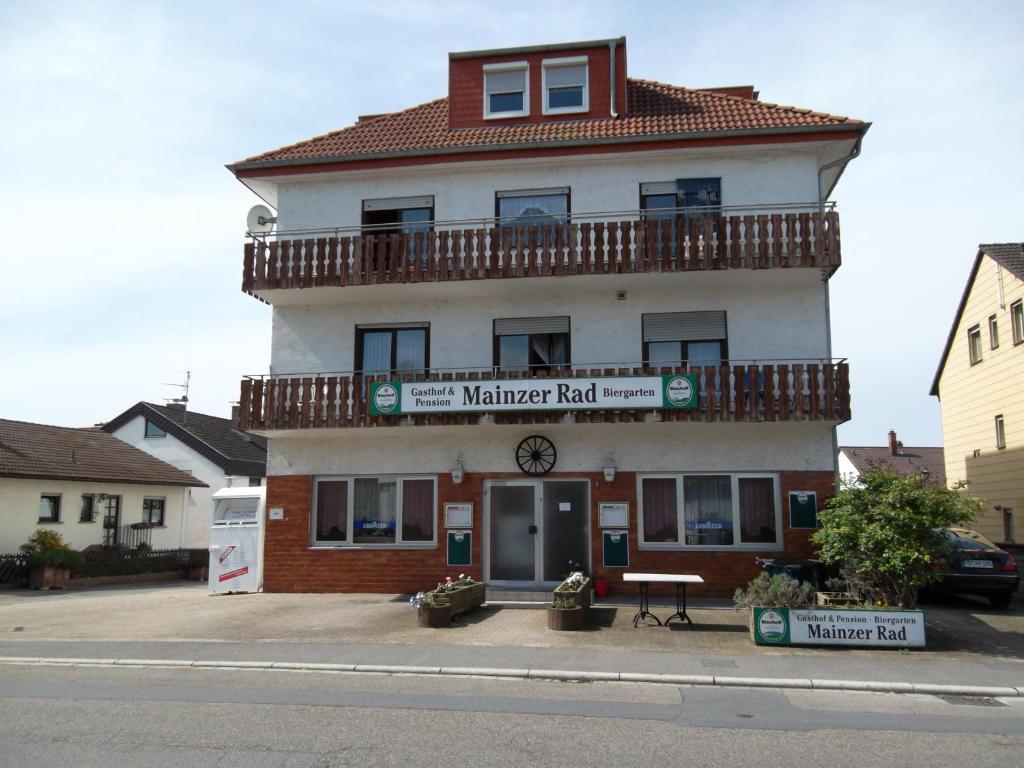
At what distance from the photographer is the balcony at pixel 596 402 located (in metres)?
15.9

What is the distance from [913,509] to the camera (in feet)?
39.3

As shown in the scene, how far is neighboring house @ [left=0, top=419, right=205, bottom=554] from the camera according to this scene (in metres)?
25.9

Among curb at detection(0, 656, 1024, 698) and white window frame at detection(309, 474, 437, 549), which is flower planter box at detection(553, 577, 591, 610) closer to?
curb at detection(0, 656, 1024, 698)

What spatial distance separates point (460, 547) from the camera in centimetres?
1747

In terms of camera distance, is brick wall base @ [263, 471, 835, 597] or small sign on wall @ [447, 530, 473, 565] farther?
small sign on wall @ [447, 530, 473, 565]

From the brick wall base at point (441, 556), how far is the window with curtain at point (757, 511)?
0.86 ft

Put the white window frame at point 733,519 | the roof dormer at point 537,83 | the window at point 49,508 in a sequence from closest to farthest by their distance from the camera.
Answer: the white window frame at point 733,519
the roof dormer at point 537,83
the window at point 49,508

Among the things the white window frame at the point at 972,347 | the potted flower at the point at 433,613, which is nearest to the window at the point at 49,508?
the potted flower at the point at 433,613

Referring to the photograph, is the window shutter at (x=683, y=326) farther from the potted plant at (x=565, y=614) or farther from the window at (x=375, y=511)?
the potted plant at (x=565, y=614)

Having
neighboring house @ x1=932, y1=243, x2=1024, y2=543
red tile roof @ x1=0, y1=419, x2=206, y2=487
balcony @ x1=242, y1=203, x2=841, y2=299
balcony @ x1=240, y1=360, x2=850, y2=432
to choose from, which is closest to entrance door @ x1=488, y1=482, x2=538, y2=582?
balcony @ x1=240, y1=360, x2=850, y2=432

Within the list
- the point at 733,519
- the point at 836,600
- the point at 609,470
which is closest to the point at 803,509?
the point at 733,519

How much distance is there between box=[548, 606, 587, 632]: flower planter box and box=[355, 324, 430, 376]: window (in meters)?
7.23

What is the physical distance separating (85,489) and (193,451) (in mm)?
7389

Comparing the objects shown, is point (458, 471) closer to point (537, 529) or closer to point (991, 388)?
point (537, 529)
